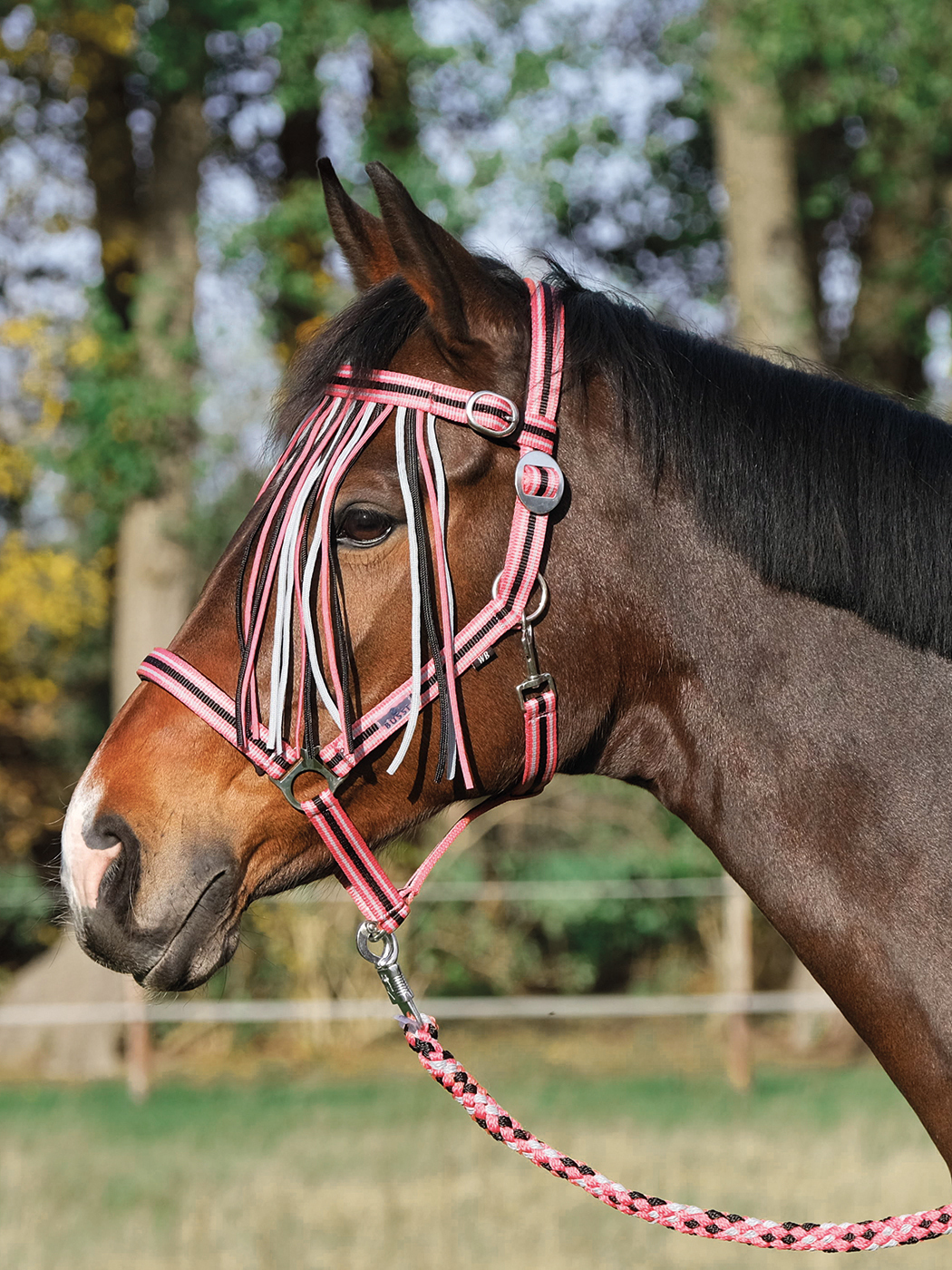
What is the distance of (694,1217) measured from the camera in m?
1.87

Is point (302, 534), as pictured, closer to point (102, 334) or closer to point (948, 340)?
point (102, 334)

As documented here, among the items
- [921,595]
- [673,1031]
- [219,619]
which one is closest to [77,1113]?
[673,1031]

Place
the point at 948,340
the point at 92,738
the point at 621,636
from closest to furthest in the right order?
the point at 621,636 → the point at 948,340 → the point at 92,738

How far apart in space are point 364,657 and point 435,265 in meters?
0.61

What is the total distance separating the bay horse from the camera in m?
1.80

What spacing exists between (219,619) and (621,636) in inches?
25.4

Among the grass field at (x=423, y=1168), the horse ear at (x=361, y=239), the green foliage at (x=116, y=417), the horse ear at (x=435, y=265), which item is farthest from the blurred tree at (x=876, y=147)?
the horse ear at (x=435, y=265)

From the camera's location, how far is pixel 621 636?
1905 millimetres

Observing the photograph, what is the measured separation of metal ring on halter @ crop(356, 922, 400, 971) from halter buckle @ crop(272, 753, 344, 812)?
0.88 feet

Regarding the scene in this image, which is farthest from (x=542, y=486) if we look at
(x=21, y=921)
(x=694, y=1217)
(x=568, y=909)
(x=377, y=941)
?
(x=21, y=921)

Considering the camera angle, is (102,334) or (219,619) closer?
(219,619)

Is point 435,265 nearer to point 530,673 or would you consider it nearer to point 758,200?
point 530,673

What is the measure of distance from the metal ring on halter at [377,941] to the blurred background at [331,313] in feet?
20.3

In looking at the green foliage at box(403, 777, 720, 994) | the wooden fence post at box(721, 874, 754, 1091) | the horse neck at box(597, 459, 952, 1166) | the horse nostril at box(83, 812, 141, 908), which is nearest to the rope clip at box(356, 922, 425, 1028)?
the horse nostril at box(83, 812, 141, 908)
